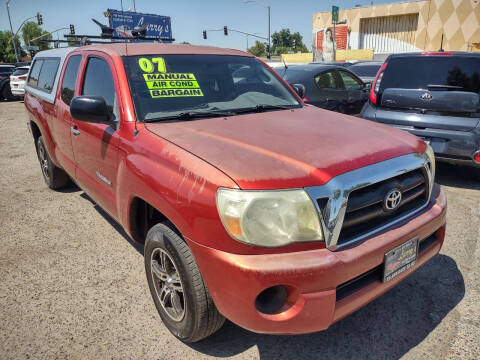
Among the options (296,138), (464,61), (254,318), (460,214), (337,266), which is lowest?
(460,214)

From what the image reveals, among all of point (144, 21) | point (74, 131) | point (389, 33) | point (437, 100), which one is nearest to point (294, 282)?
point (74, 131)

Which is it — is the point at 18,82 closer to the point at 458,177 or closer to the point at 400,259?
the point at 458,177

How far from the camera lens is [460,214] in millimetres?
4105

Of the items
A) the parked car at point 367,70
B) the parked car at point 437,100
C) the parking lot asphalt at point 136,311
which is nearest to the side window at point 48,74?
the parking lot asphalt at point 136,311

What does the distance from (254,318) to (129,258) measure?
1.92m

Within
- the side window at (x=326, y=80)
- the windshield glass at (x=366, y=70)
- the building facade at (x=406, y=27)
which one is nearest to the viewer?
the side window at (x=326, y=80)

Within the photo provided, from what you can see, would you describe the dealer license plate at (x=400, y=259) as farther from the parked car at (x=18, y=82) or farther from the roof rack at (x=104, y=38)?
the parked car at (x=18, y=82)

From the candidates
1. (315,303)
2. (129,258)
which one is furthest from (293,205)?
(129,258)

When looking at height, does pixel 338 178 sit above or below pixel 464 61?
below

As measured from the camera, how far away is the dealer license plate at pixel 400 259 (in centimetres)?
202

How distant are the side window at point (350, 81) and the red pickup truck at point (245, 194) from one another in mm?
Answer: 4392

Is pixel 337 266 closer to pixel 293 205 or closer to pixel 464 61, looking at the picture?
pixel 293 205

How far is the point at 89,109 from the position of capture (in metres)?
2.59

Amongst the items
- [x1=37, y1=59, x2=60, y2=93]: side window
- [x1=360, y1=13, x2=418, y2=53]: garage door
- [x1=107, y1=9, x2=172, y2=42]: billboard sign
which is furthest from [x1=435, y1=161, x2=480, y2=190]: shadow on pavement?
[x1=107, y1=9, x2=172, y2=42]: billboard sign
